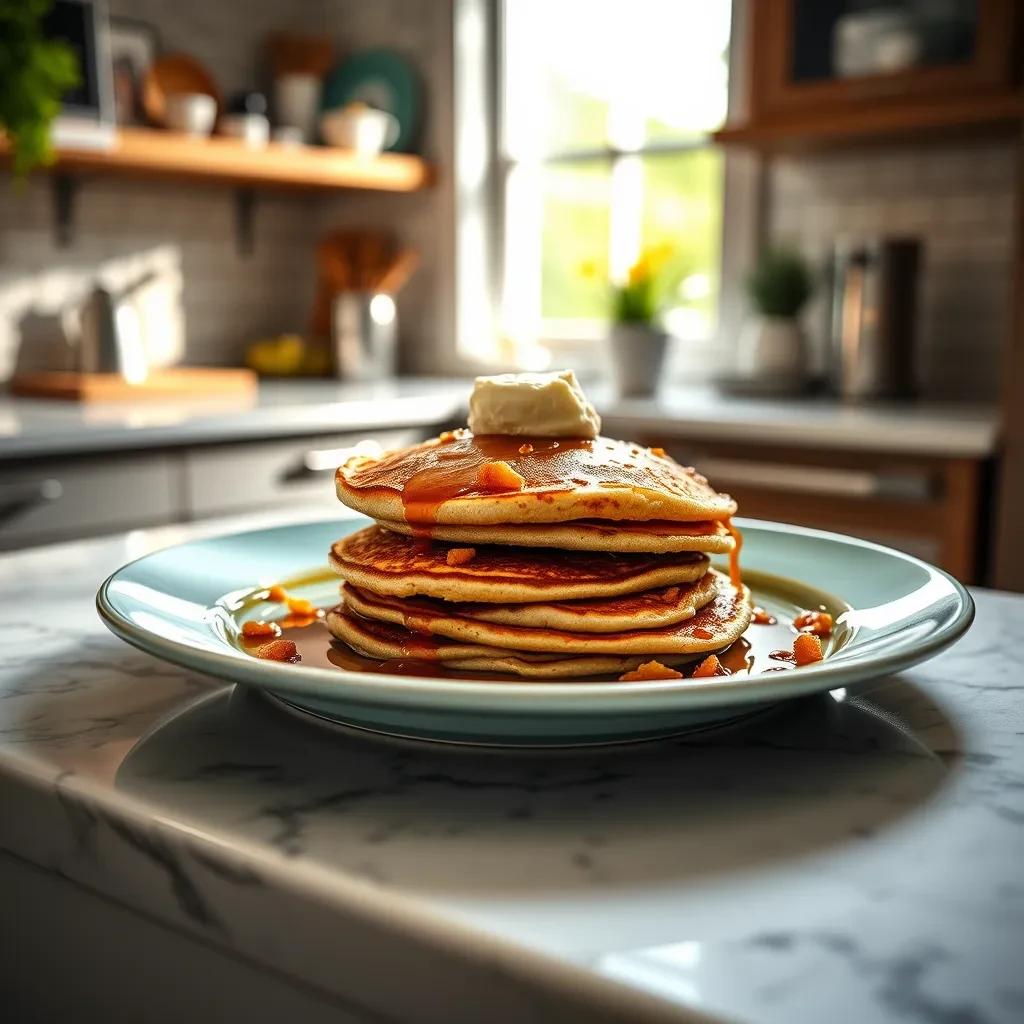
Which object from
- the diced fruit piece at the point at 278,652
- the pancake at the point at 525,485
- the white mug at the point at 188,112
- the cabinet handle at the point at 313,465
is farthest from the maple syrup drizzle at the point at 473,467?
the white mug at the point at 188,112

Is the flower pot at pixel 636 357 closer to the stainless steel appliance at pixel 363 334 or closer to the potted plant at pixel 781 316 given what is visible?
the potted plant at pixel 781 316

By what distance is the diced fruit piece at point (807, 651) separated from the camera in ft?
2.31

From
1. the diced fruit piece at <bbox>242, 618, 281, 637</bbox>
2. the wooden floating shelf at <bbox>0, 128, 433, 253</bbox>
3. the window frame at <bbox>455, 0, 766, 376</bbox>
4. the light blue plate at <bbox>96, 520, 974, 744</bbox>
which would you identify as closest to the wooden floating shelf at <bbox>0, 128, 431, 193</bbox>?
the wooden floating shelf at <bbox>0, 128, 433, 253</bbox>

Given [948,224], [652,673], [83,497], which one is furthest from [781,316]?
[652,673]

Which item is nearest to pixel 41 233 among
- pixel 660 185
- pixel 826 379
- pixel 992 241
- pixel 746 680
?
pixel 660 185

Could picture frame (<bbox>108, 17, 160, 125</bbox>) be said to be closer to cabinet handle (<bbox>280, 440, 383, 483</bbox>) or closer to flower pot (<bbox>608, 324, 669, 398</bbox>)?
cabinet handle (<bbox>280, 440, 383, 483</bbox>)

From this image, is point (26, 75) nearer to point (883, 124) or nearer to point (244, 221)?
point (244, 221)

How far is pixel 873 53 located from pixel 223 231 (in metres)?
2.22

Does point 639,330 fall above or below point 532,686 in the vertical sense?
above

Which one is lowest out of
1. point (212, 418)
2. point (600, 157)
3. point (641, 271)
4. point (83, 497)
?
point (83, 497)

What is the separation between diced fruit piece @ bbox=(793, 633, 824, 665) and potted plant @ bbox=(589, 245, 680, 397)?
2.30m

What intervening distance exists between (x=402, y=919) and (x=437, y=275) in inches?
143

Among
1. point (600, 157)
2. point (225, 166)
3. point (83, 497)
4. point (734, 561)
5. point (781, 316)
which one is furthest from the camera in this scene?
point (600, 157)

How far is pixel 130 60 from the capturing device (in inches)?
135
